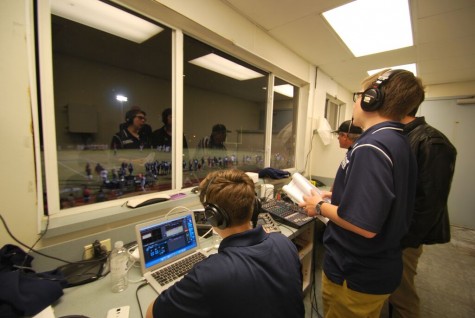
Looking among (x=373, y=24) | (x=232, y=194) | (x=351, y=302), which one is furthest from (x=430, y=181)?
(x=373, y=24)

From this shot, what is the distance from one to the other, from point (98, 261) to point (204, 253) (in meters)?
0.56

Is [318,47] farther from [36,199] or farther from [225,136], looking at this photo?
[36,199]

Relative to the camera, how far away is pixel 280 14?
1.87 metres

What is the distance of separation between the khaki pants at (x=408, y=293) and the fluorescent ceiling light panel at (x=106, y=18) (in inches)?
100

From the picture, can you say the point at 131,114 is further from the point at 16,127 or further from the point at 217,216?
the point at 217,216

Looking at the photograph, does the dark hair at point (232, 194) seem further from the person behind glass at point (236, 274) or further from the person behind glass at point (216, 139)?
the person behind glass at point (216, 139)

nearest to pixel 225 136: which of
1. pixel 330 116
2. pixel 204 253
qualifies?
pixel 204 253

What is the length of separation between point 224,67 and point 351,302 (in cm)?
231

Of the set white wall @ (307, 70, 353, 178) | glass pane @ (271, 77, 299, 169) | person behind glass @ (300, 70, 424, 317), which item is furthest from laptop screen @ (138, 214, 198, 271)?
white wall @ (307, 70, 353, 178)

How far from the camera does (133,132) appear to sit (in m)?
1.57

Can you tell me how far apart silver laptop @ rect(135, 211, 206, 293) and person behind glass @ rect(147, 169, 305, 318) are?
351mm

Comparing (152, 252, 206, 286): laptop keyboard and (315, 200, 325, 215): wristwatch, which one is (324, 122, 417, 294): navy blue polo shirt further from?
(152, 252, 206, 286): laptop keyboard

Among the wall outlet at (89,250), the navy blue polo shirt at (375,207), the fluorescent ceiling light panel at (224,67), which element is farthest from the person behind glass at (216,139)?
the navy blue polo shirt at (375,207)

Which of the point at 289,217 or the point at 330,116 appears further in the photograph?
the point at 330,116
